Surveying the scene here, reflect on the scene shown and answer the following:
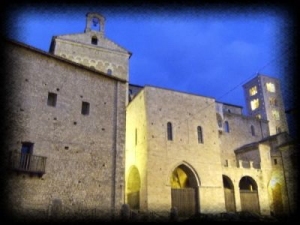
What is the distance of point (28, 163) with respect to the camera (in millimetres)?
13578

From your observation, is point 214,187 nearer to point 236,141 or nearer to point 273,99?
point 236,141

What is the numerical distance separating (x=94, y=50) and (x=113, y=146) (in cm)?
1433

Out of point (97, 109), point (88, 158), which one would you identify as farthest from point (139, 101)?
point (88, 158)

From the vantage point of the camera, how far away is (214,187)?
80.3 feet

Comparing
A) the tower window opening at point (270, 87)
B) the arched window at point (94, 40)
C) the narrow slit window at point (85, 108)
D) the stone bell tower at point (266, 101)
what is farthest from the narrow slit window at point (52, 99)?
the tower window opening at point (270, 87)

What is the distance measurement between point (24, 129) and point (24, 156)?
57.6 inches

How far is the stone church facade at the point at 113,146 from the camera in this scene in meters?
14.0

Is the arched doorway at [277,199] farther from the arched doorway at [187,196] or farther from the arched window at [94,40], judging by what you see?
the arched window at [94,40]

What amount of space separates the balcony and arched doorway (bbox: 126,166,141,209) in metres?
11.6

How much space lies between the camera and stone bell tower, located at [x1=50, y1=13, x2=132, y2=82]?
26766mm

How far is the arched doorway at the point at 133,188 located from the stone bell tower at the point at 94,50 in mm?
9791

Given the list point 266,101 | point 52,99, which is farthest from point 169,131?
point 266,101

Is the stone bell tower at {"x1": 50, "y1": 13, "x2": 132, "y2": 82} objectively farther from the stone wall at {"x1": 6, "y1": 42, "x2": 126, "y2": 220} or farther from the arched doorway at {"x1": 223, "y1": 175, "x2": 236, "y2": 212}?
the arched doorway at {"x1": 223, "y1": 175, "x2": 236, "y2": 212}

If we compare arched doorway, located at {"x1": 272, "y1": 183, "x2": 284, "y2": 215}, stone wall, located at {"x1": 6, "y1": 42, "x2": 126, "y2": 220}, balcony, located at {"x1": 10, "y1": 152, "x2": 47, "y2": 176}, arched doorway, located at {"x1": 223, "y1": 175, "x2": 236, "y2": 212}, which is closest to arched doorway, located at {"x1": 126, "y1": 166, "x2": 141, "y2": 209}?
stone wall, located at {"x1": 6, "y1": 42, "x2": 126, "y2": 220}
